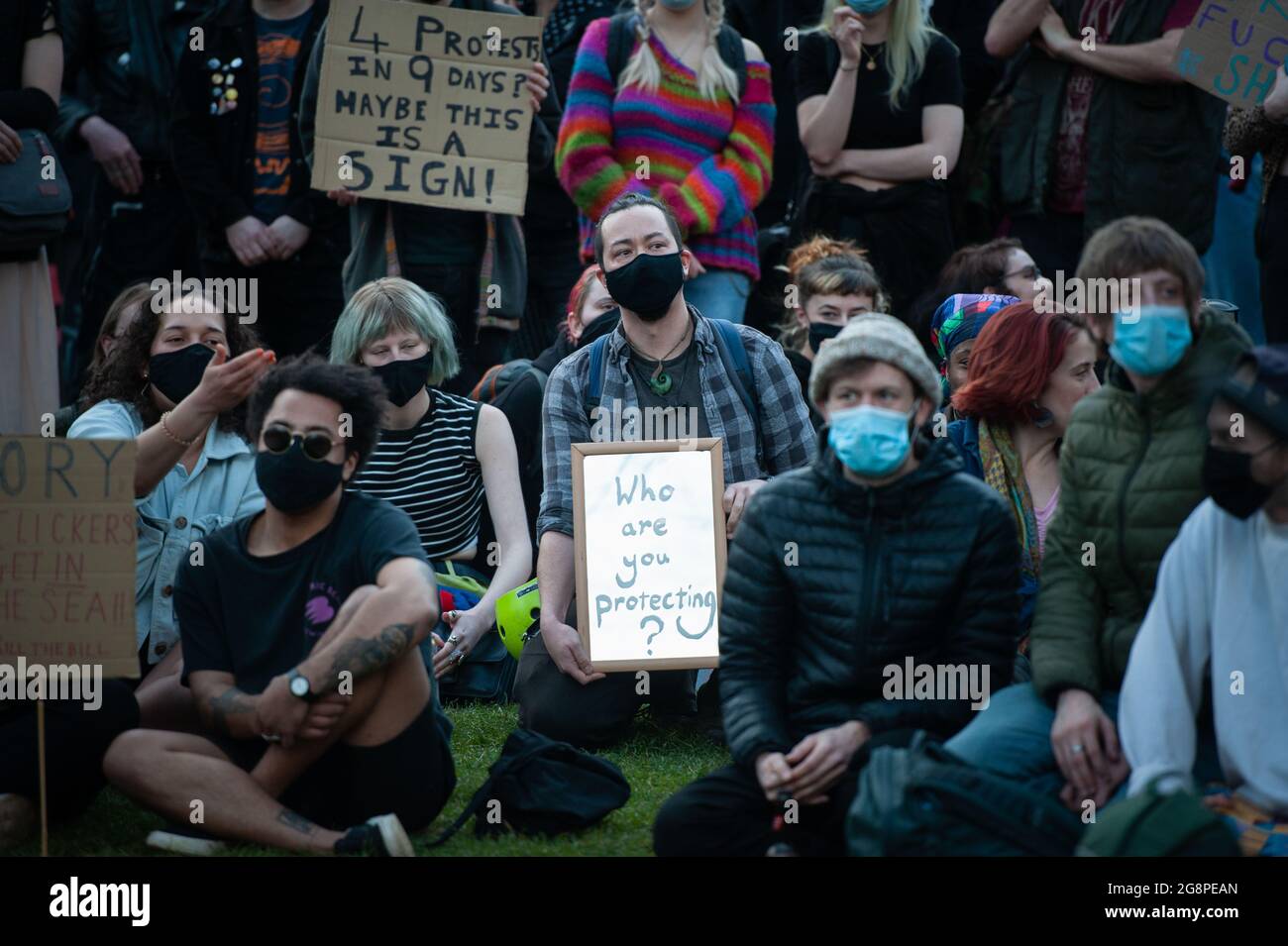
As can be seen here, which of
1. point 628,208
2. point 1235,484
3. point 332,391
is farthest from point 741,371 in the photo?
point 1235,484

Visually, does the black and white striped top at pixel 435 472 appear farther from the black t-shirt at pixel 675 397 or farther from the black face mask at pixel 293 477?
the black face mask at pixel 293 477

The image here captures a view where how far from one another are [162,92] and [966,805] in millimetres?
6730

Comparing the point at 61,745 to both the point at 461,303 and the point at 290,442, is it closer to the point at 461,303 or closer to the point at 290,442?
the point at 290,442

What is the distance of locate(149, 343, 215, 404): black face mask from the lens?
6.33 m

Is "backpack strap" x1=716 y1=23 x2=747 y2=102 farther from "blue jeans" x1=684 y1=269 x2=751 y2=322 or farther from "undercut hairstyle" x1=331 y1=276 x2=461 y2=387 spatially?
"undercut hairstyle" x1=331 y1=276 x2=461 y2=387

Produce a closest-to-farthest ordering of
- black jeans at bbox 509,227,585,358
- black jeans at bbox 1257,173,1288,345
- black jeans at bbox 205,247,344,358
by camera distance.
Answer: black jeans at bbox 1257,173,1288,345 → black jeans at bbox 205,247,344,358 → black jeans at bbox 509,227,585,358

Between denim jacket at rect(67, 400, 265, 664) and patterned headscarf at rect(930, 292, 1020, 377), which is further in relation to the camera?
patterned headscarf at rect(930, 292, 1020, 377)

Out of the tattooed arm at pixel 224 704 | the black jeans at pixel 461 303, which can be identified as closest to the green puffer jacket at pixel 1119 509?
the tattooed arm at pixel 224 704

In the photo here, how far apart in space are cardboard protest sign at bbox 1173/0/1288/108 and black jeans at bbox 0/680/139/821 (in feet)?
15.3

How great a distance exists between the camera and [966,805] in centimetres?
420

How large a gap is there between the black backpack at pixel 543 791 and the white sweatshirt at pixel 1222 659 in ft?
5.72

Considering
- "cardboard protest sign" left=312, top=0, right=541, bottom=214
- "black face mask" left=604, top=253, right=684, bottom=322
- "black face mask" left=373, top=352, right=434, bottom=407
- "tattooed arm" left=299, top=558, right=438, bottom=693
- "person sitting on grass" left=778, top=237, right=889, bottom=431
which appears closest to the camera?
"tattooed arm" left=299, top=558, right=438, bottom=693

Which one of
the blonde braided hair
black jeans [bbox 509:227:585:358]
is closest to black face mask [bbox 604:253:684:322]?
the blonde braided hair
